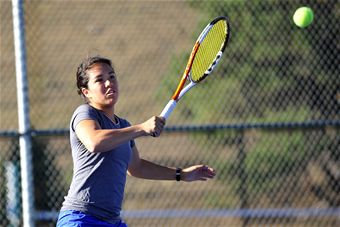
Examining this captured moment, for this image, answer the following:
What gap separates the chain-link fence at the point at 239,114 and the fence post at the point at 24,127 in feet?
0.61

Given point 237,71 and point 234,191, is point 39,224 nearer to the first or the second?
point 234,191

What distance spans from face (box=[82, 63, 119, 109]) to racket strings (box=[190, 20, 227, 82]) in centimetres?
65

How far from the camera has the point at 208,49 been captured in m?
4.21

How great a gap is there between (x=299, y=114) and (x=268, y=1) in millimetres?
928

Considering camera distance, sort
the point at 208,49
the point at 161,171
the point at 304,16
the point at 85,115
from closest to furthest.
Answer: the point at 85,115 → the point at 161,171 → the point at 208,49 → the point at 304,16

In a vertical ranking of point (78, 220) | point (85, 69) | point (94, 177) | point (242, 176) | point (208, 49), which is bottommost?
point (78, 220)

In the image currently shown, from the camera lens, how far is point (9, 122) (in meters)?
7.43

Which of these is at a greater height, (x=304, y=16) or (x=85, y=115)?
(x=304, y=16)

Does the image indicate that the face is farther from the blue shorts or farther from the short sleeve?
the blue shorts

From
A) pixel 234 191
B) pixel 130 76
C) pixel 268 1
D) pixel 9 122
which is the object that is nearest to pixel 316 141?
pixel 234 191

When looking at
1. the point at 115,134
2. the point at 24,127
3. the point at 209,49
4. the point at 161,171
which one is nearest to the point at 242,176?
the point at 24,127

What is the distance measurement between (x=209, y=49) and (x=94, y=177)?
114 centimetres

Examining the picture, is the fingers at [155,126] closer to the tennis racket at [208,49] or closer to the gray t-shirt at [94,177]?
the gray t-shirt at [94,177]

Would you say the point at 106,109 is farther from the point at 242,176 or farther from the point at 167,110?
the point at 242,176
